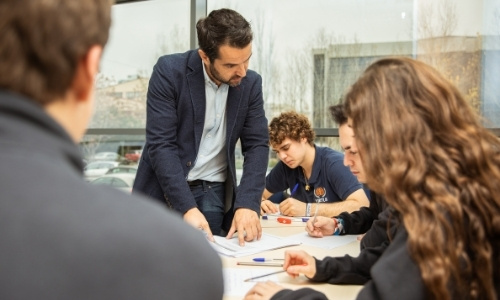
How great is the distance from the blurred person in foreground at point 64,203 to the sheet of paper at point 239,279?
73cm

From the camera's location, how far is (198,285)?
57 cm

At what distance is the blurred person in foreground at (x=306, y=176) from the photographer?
2.63m

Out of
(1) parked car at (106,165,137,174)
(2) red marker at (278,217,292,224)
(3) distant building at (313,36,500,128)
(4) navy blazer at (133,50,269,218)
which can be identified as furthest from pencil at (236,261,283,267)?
(1) parked car at (106,165,137,174)

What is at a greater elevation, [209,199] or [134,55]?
[134,55]

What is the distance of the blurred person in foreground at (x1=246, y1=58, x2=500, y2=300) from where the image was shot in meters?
0.92

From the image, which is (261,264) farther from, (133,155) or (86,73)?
(133,155)

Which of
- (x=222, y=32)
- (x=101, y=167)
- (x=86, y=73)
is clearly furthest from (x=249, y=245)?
(x=101, y=167)

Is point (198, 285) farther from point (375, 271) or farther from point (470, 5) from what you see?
point (470, 5)

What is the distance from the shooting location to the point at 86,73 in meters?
0.58

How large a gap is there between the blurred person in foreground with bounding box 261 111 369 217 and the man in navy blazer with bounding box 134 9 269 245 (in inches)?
21.7

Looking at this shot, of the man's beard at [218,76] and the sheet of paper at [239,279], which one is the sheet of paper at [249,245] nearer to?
the sheet of paper at [239,279]

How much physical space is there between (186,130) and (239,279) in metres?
0.94

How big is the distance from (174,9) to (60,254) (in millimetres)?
4571

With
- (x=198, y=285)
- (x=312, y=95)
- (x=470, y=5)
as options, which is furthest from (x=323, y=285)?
(x=470, y=5)
